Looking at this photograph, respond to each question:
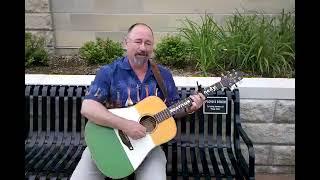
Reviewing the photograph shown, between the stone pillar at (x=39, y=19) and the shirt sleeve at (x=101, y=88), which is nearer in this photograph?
the shirt sleeve at (x=101, y=88)

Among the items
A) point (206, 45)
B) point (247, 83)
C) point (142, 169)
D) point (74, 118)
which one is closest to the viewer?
point (142, 169)

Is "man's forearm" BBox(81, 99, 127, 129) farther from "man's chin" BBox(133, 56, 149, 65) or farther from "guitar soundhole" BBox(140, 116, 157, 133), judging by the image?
"man's chin" BBox(133, 56, 149, 65)

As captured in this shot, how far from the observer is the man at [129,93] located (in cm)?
334

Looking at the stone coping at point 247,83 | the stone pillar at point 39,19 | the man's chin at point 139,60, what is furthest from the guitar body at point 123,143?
the stone pillar at point 39,19

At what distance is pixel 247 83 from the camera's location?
4207 mm

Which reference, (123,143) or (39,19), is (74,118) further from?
(39,19)

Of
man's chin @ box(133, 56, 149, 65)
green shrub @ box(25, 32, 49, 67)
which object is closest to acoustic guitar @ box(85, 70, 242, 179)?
man's chin @ box(133, 56, 149, 65)

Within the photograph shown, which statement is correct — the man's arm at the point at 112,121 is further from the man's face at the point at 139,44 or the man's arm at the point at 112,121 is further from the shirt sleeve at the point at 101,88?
the man's face at the point at 139,44

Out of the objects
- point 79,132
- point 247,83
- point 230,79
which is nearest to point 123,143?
point 79,132

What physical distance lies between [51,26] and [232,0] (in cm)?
216

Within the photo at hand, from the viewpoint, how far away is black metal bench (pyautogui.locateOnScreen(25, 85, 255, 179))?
3.79 metres

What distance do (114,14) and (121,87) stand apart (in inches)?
95.9

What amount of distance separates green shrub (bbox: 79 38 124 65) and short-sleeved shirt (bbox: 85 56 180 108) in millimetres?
1498

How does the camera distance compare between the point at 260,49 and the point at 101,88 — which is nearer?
the point at 101,88
